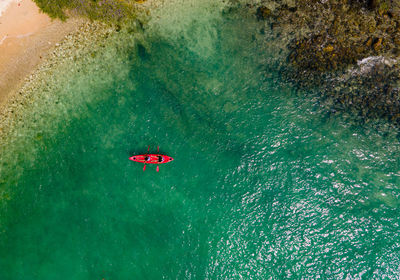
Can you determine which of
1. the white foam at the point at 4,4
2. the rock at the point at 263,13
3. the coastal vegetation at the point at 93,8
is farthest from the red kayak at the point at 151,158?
the white foam at the point at 4,4

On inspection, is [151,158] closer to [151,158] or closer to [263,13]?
[151,158]

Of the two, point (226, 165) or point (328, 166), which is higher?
point (226, 165)

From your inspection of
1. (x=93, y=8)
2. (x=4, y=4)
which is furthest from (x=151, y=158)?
(x=4, y=4)

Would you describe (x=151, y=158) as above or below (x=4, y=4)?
below

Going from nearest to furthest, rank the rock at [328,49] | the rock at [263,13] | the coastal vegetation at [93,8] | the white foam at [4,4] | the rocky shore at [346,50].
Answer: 1. the white foam at [4,4]
2. the coastal vegetation at [93,8]
3. the rocky shore at [346,50]
4. the rock at [328,49]
5. the rock at [263,13]

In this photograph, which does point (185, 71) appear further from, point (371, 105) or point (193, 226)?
point (371, 105)

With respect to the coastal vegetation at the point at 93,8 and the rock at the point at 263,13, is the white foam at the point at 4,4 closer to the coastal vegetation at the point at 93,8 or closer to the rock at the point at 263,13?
the coastal vegetation at the point at 93,8

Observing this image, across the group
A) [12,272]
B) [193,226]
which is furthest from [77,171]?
[193,226]
